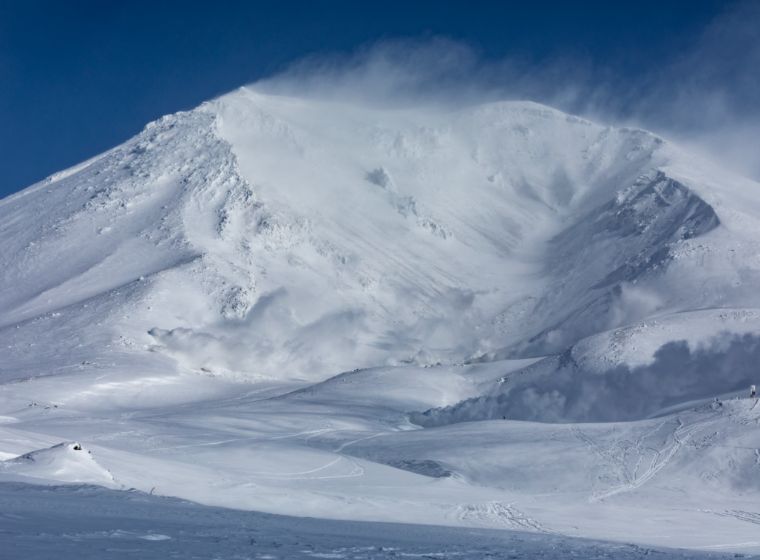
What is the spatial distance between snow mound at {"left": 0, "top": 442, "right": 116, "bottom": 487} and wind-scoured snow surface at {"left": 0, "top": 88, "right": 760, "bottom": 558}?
0.10m

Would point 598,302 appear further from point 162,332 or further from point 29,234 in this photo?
point 29,234

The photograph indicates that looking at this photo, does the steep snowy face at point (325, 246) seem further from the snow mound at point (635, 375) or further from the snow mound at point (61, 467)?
the snow mound at point (61, 467)

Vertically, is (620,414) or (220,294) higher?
(220,294)

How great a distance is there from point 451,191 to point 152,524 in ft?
398

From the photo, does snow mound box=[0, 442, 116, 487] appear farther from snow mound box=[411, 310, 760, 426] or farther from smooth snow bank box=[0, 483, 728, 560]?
snow mound box=[411, 310, 760, 426]

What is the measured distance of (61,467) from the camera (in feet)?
92.6

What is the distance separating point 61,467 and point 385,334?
74.2m

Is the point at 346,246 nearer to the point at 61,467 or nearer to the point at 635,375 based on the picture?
the point at 635,375

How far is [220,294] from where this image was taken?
323 feet

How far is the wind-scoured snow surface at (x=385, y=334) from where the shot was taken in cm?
3073

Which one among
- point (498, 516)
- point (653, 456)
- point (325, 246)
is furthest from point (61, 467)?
point (325, 246)

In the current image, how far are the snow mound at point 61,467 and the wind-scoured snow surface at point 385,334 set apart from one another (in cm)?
10

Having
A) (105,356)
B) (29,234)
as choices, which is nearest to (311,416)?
(105,356)

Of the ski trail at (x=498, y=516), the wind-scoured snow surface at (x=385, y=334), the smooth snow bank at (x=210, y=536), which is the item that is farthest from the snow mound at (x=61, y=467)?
the ski trail at (x=498, y=516)
